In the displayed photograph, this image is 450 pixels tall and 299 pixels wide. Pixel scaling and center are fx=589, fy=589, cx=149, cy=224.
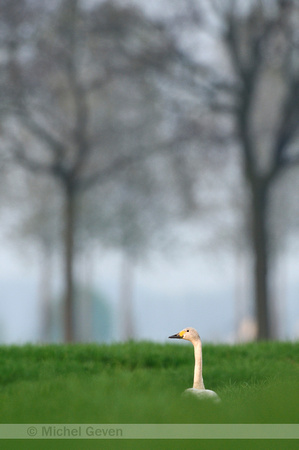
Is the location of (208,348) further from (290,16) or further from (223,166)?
(290,16)

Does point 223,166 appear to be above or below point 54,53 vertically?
below

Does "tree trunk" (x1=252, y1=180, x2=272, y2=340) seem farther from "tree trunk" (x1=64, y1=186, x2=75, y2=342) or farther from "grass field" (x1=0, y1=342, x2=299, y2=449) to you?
"tree trunk" (x1=64, y1=186, x2=75, y2=342)

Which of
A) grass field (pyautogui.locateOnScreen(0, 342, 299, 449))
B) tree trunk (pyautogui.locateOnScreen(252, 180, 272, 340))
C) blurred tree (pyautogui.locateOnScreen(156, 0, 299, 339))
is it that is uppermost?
blurred tree (pyautogui.locateOnScreen(156, 0, 299, 339))

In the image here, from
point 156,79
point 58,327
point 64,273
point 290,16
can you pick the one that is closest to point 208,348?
point 64,273

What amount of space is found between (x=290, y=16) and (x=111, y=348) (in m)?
9.60

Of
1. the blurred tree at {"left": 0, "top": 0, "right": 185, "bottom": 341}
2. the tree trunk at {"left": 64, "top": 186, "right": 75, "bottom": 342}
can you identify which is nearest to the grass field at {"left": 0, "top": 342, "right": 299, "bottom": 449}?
the tree trunk at {"left": 64, "top": 186, "right": 75, "bottom": 342}

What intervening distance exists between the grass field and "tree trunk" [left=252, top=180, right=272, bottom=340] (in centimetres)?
416

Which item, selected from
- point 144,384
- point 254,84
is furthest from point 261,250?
point 144,384

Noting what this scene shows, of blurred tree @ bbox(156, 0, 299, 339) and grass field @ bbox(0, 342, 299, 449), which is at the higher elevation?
blurred tree @ bbox(156, 0, 299, 339)

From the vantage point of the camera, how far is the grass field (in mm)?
4004

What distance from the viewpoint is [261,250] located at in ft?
46.8

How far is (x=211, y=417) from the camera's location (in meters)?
3.88

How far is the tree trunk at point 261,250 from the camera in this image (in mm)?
14242

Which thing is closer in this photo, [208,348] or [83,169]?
[208,348]
